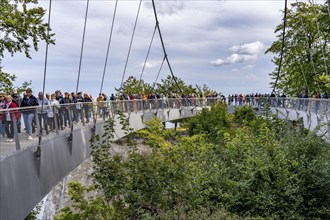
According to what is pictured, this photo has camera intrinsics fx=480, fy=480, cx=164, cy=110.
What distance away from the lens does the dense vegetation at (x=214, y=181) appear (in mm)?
14383

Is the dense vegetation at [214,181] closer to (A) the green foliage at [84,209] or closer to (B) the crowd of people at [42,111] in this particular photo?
(A) the green foliage at [84,209]

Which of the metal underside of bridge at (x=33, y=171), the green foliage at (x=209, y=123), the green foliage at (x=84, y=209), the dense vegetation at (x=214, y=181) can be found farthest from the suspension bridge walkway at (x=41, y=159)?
the green foliage at (x=209, y=123)

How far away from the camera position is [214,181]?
1858 cm

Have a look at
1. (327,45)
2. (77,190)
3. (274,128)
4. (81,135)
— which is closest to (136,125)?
(274,128)

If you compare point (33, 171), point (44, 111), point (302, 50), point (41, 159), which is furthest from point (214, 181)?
point (302, 50)

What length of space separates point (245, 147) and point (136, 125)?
9.38 meters

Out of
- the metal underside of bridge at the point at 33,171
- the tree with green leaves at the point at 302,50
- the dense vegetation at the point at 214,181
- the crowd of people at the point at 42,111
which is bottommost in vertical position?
the dense vegetation at the point at 214,181

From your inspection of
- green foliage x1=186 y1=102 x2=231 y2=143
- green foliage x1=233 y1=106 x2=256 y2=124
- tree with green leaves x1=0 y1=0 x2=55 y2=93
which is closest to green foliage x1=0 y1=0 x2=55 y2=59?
tree with green leaves x1=0 y1=0 x2=55 y2=93

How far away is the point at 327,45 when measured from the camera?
3994cm

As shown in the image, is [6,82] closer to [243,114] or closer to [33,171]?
[33,171]

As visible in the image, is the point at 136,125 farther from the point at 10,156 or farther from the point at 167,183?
the point at 10,156

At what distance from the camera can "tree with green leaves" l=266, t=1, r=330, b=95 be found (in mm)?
38188

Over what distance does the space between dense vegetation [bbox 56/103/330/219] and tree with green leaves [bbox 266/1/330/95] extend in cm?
1509

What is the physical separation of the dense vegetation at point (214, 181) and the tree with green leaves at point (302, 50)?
1509 cm
